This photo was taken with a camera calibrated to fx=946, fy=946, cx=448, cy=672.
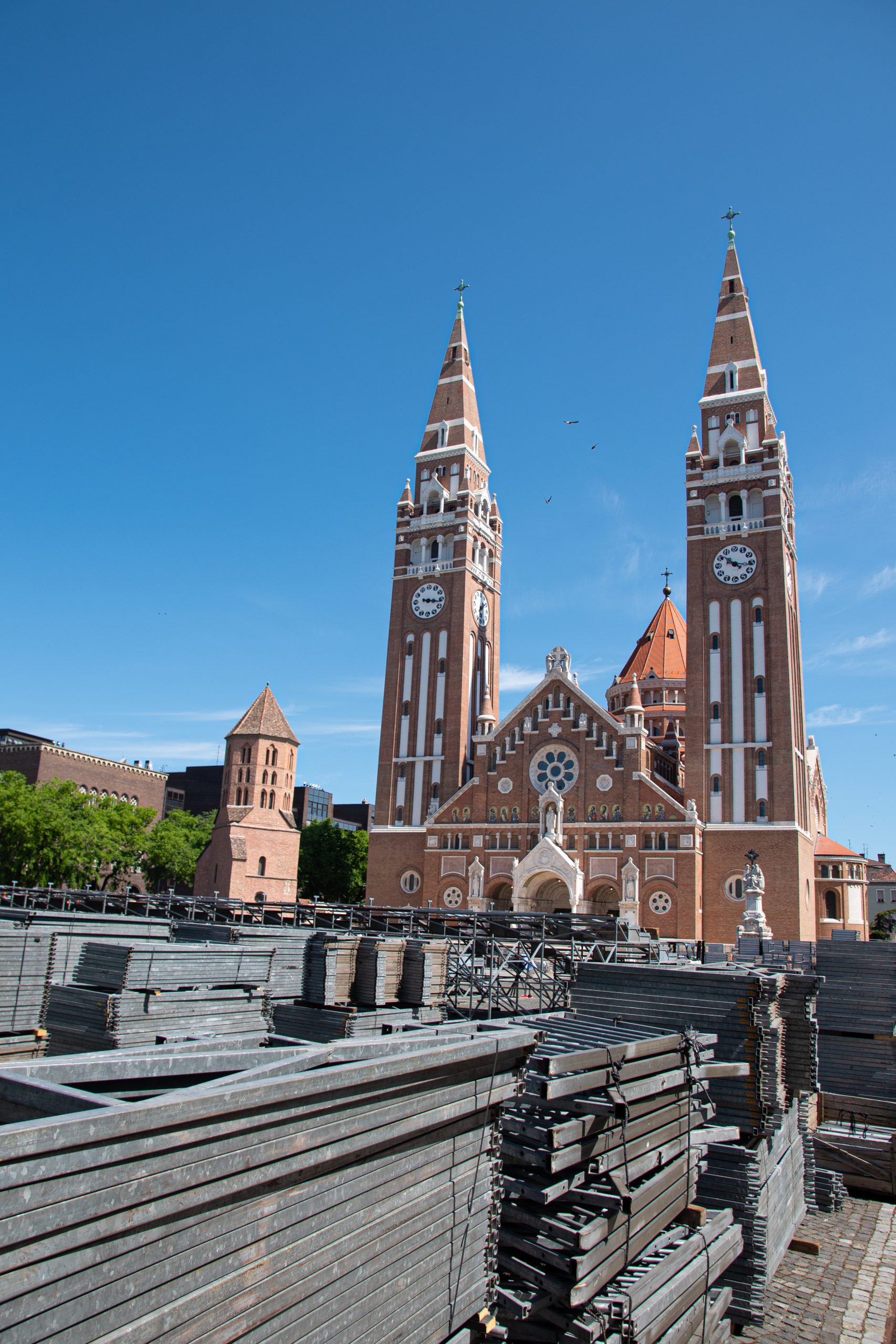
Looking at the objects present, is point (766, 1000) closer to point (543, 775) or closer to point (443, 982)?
point (443, 982)

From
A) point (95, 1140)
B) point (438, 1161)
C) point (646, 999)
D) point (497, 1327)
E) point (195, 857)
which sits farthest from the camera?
point (195, 857)

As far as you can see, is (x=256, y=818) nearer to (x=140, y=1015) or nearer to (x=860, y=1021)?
(x=860, y=1021)

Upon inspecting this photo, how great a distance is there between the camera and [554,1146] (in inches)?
317

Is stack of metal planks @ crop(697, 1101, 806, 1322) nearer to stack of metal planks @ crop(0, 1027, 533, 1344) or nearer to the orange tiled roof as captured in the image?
stack of metal planks @ crop(0, 1027, 533, 1344)

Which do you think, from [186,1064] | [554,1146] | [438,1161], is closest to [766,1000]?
[554,1146]

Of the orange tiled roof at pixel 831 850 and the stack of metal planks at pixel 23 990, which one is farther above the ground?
the orange tiled roof at pixel 831 850

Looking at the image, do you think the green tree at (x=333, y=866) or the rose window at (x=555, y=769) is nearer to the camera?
the rose window at (x=555, y=769)

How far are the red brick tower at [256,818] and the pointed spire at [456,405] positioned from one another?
2125 centimetres

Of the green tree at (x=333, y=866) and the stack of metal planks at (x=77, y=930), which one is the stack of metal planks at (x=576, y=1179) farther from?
the green tree at (x=333, y=866)

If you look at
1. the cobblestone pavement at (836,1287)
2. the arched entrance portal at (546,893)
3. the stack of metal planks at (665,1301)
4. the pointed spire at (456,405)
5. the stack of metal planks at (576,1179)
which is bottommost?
the cobblestone pavement at (836,1287)

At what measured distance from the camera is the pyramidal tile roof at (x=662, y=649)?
68812 millimetres

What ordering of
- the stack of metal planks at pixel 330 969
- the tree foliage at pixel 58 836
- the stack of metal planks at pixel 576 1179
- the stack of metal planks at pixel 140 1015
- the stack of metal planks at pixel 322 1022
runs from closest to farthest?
the stack of metal planks at pixel 576 1179
the stack of metal planks at pixel 140 1015
the stack of metal planks at pixel 322 1022
the stack of metal planks at pixel 330 969
the tree foliage at pixel 58 836

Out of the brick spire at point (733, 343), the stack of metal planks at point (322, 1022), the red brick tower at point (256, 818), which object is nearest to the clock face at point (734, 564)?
the brick spire at point (733, 343)

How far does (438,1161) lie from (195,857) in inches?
2593
